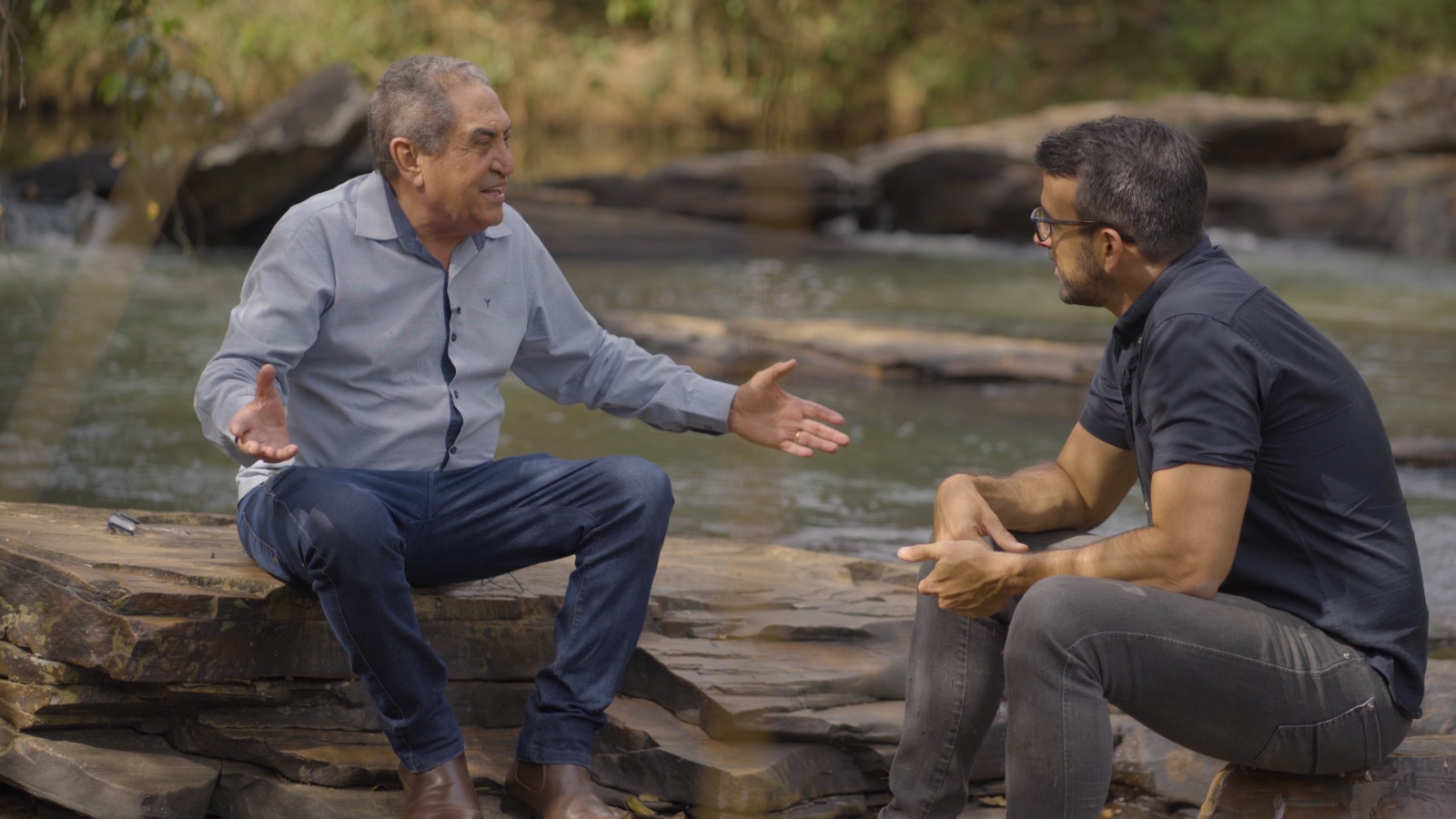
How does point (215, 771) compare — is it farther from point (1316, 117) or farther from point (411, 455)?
point (1316, 117)

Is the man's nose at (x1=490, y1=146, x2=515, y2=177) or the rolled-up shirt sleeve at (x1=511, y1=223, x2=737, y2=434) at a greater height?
the man's nose at (x1=490, y1=146, x2=515, y2=177)

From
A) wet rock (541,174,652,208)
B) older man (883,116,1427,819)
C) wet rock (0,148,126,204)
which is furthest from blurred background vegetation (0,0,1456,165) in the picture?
older man (883,116,1427,819)

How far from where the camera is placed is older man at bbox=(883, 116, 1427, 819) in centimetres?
207

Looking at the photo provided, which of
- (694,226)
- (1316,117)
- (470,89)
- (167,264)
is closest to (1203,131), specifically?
(1316,117)

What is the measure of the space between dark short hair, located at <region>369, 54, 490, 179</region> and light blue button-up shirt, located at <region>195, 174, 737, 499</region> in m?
0.09

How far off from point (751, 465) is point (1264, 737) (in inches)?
139

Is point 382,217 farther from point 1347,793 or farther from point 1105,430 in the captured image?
point 1347,793

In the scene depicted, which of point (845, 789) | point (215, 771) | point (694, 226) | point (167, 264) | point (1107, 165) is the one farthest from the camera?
point (694, 226)

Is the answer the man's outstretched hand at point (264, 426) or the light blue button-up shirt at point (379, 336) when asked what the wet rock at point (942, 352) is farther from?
the man's outstretched hand at point (264, 426)

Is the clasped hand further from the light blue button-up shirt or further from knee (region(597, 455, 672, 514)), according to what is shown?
the light blue button-up shirt

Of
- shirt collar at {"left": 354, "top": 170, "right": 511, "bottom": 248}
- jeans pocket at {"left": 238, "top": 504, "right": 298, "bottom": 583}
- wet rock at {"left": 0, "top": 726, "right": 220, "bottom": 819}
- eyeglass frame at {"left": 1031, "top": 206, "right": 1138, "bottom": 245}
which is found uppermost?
eyeglass frame at {"left": 1031, "top": 206, "right": 1138, "bottom": 245}

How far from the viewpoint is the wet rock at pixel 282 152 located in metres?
10.0

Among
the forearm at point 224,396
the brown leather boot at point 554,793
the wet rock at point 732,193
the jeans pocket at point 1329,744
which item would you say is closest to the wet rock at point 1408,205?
the wet rock at point 732,193

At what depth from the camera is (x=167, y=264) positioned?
1010 cm
